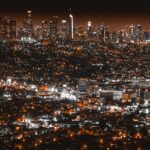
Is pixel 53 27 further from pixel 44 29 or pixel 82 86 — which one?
pixel 82 86

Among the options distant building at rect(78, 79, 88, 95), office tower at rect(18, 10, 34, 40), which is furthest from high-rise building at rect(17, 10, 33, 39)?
distant building at rect(78, 79, 88, 95)

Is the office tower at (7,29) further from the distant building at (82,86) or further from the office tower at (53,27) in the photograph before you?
the distant building at (82,86)

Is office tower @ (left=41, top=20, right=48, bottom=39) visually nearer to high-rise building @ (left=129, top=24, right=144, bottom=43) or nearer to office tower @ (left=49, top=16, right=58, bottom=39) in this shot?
office tower @ (left=49, top=16, right=58, bottom=39)

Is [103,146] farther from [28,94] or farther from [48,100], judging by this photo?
[28,94]

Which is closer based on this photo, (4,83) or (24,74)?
(4,83)

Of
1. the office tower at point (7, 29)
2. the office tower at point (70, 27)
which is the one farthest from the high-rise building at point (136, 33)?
the office tower at point (7, 29)

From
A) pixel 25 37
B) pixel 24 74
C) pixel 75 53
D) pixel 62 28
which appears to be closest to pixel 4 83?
pixel 24 74

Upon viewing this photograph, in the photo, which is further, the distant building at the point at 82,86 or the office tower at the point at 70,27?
the office tower at the point at 70,27

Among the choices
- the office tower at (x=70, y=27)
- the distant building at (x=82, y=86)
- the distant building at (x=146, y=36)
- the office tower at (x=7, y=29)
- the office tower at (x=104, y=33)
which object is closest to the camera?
the distant building at (x=82, y=86)
